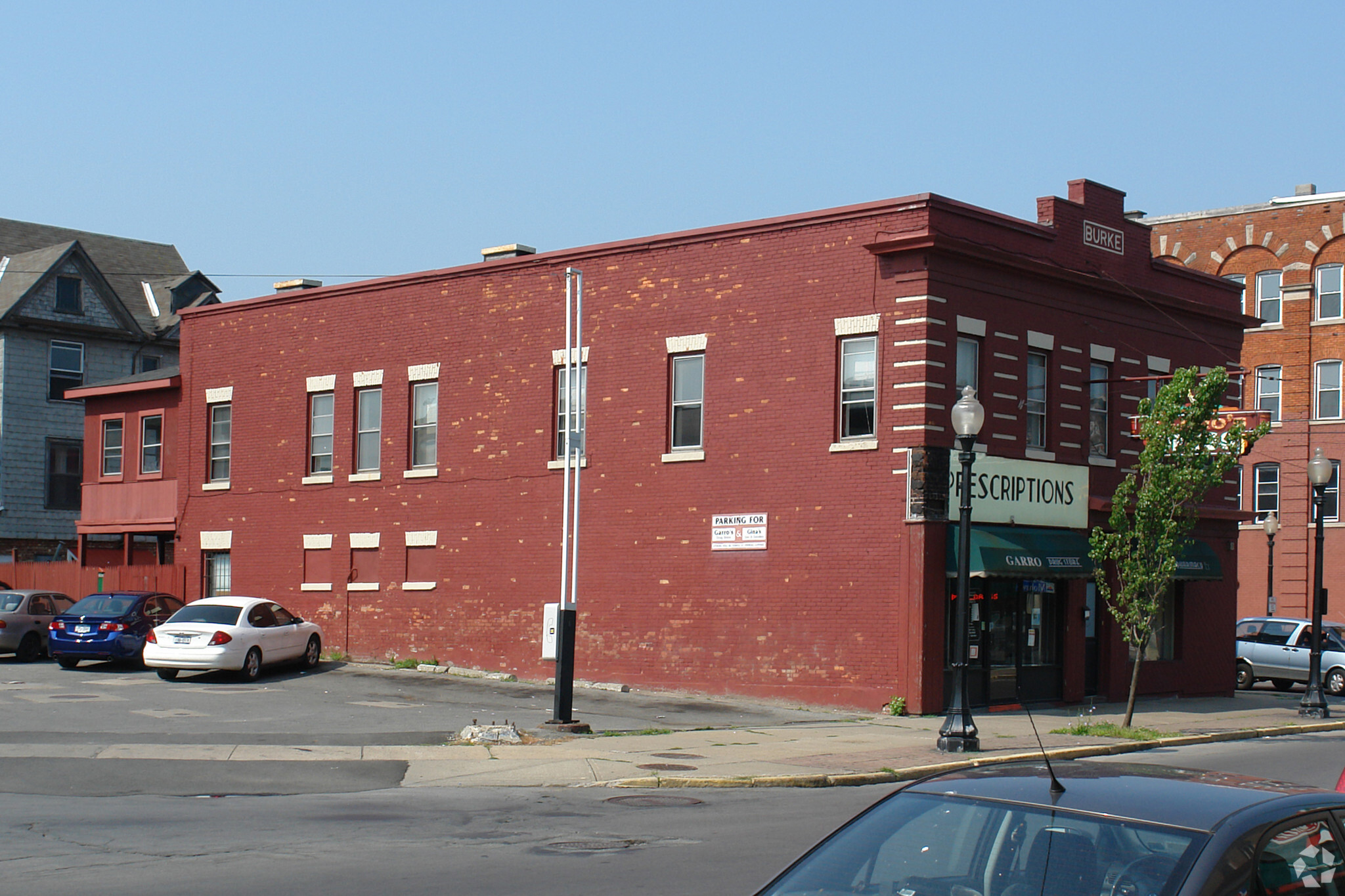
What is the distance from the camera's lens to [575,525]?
20.2 m

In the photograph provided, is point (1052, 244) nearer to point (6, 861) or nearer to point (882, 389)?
point (882, 389)

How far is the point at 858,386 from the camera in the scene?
24.0m

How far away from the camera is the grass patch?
2038 centimetres

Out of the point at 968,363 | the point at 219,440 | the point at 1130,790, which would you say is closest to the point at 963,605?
the point at 968,363

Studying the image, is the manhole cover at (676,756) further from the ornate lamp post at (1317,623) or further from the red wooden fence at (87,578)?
the red wooden fence at (87,578)

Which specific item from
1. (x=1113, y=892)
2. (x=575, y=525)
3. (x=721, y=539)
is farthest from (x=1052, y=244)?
(x=1113, y=892)

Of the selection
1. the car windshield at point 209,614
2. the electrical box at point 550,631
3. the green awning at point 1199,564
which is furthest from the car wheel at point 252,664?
the green awning at point 1199,564

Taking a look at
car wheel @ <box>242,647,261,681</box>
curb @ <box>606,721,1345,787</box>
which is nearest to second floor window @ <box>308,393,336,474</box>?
car wheel @ <box>242,647,261,681</box>

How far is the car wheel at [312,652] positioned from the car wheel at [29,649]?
22.4 ft

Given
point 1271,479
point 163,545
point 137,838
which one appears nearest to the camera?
point 137,838

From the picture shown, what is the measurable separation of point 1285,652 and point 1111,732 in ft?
50.3

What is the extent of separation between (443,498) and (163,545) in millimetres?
10454

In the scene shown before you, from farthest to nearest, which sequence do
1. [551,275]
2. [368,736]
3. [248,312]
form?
1. [248,312]
2. [551,275]
3. [368,736]

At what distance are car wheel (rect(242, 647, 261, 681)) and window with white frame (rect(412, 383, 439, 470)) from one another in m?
5.28
